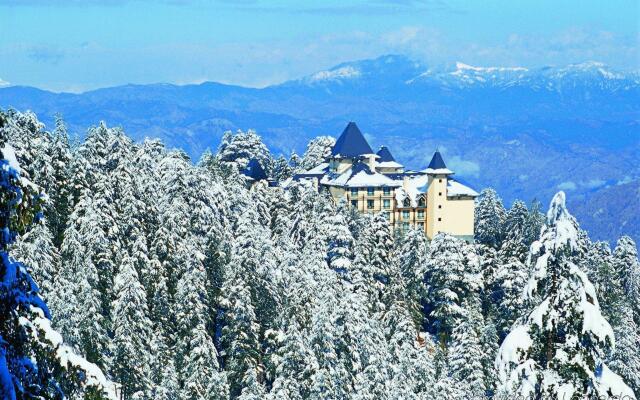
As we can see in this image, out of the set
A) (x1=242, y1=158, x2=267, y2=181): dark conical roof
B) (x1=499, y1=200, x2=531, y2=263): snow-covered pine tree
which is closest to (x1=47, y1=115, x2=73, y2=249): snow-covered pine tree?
(x1=242, y1=158, x2=267, y2=181): dark conical roof

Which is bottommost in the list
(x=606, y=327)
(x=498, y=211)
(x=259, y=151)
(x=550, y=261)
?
(x=606, y=327)

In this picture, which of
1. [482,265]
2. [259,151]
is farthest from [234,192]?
[259,151]

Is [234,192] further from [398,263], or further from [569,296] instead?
[569,296]

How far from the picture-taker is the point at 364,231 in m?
83.1

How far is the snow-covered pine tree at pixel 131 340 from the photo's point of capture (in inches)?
1666

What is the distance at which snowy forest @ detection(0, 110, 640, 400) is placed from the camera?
54.7 ft

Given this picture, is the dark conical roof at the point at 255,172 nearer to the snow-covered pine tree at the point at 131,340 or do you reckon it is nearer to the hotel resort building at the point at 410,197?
the hotel resort building at the point at 410,197

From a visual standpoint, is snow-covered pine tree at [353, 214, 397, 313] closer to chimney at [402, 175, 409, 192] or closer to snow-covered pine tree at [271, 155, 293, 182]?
chimney at [402, 175, 409, 192]

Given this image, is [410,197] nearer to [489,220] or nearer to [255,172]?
[489,220]

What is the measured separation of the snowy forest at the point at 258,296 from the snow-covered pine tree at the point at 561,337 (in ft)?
0.12

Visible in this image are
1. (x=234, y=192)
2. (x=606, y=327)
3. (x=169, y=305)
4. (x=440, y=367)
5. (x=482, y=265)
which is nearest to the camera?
(x=606, y=327)

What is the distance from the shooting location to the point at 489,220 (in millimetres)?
108875

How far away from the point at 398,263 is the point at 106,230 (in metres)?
36.7

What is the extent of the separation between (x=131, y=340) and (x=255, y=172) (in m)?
64.5
